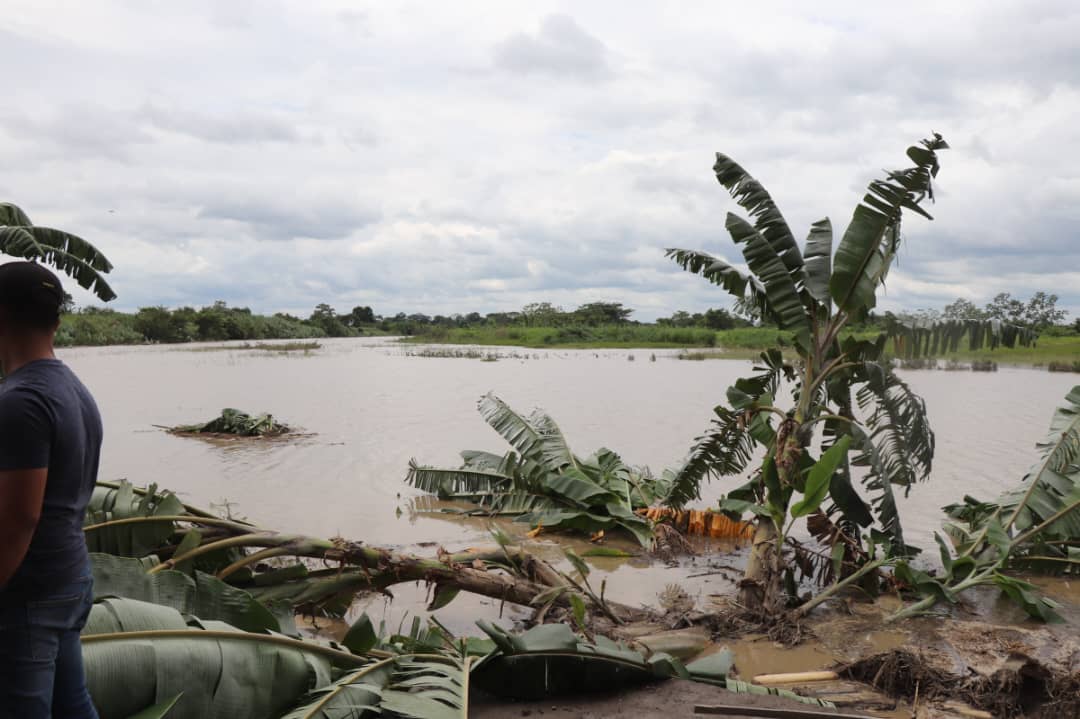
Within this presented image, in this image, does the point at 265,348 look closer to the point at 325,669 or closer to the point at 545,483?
the point at 545,483

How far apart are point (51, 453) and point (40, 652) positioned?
53 cm

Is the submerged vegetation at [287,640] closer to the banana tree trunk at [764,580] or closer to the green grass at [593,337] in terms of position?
the banana tree trunk at [764,580]

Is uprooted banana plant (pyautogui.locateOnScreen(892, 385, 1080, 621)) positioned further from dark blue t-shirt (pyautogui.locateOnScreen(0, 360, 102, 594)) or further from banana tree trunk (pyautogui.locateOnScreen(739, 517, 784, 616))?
dark blue t-shirt (pyautogui.locateOnScreen(0, 360, 102, 594))

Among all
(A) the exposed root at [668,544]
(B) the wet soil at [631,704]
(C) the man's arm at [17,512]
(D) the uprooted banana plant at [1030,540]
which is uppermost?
(C) the man's arm at [17,512]

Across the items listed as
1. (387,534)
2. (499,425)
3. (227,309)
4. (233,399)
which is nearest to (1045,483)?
(499,425)

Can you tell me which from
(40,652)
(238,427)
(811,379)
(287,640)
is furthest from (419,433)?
(40,652)

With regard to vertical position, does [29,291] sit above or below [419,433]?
above

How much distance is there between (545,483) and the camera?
775cm

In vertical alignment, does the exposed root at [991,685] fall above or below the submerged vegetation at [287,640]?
below

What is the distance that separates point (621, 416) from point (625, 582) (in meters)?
9.75

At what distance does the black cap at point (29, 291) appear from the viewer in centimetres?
202

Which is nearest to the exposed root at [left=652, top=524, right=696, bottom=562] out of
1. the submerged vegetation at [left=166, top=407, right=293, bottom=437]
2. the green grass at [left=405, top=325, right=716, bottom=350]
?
the submerged vegetation at [left=166, top=407, right=293, bottom=437]

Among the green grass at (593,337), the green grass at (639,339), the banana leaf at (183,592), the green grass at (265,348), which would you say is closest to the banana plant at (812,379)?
the banana leaf at (183,592)

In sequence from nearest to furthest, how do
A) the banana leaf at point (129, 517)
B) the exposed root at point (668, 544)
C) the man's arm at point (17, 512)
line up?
1. the man's arm at point (17, 512)
2. the banana leaf at point (129, 517)
3. the exposed root at point (668, 544)
